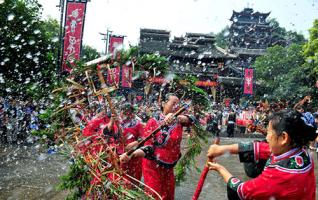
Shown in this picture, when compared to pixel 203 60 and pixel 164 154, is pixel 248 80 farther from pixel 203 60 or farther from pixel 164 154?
pixel 164 154

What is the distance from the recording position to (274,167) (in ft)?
6.54

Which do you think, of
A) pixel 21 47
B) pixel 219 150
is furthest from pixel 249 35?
pixel 219 150

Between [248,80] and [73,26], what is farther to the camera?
[248,80]

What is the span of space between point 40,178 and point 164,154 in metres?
3.90

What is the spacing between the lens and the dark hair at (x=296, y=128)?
2012mm

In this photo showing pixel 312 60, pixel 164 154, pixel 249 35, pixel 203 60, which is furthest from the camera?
pixel 249 35

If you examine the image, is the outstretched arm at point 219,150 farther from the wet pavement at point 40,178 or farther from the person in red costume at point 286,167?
the wet pavement at point 40,178

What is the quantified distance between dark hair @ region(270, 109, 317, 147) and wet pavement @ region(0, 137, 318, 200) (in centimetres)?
290

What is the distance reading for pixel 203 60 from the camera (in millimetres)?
39219

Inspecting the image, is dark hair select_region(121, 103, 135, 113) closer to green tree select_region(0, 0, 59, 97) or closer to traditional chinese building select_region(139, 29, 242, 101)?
green tree select_region(0, 0, 59, 97)

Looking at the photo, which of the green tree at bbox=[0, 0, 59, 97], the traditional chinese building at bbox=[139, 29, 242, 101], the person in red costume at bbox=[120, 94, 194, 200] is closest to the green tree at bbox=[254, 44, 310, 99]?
the traditional chinese building at bbox=[139, 29, 242, 101]

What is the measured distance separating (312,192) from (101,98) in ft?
9.94

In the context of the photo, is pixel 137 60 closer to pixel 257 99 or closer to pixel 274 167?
pixel 274 167

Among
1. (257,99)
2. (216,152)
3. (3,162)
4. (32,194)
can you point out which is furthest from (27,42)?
(257,99)
